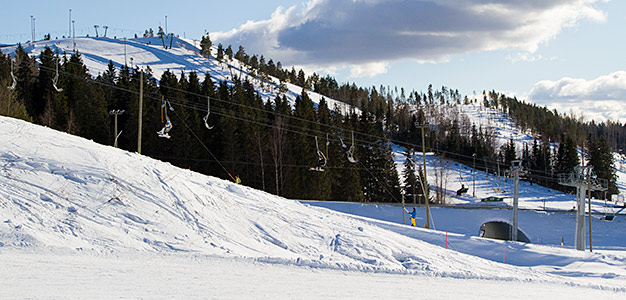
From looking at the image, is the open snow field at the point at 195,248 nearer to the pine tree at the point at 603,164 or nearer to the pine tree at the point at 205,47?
the pine tree at the point at 603,164

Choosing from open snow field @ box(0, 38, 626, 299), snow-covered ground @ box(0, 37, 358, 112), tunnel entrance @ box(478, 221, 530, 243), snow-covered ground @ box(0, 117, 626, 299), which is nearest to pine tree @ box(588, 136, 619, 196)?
tunnel entrance @ box(478, 221, 530, 243)

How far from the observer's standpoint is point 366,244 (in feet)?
58.9

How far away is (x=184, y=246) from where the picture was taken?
46.4 ft

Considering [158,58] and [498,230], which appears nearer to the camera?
[498,230]

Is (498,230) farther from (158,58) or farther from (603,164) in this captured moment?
(158,58)

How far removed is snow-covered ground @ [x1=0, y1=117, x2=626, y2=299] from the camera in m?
10.9

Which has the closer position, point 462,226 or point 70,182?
point 70,182

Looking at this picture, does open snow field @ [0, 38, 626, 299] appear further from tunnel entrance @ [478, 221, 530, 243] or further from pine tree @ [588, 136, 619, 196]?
pine tree @ [588, 136, 619, 196]

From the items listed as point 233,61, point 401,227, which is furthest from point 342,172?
point 233,61

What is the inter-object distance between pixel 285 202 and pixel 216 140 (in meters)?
32.1

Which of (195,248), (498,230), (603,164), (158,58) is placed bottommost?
(498,230)

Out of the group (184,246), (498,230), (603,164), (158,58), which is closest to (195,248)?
(184,246)

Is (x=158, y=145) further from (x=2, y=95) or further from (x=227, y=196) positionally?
(x=227, y=196)

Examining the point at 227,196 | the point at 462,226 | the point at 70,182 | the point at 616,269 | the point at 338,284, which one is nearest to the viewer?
the point at 338,284
